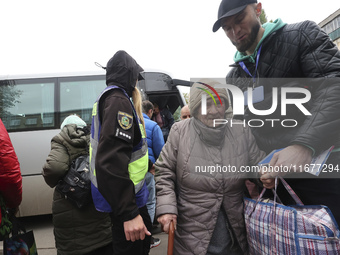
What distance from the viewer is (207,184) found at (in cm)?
169

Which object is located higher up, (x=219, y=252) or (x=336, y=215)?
(x=336, y=215)

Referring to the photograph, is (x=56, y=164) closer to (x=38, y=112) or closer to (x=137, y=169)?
(x=137, y=169)

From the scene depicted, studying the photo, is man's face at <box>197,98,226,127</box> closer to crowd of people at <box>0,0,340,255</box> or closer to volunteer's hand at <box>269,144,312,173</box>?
crowd of people at <box>0,0,340,255</box>

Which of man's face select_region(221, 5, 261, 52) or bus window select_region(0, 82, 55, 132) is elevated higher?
man's face select_region(221, 5, 261, 52)

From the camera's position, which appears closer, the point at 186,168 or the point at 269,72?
the point at 269,72

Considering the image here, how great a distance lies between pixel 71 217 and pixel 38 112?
10.2ft

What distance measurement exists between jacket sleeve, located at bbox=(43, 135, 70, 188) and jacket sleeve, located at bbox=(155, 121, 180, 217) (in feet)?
4.00

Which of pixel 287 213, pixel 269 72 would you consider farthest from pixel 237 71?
pixel 287 213

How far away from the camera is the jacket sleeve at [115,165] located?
1.54 m

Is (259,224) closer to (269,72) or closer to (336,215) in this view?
(336,215)

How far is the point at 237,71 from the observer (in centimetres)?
181

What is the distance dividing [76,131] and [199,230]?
1.71m

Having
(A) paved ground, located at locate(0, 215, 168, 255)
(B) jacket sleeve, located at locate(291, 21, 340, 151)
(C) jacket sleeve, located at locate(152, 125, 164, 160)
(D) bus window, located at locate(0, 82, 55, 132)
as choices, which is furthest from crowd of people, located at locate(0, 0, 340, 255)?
(D) bus window, located at locate(0, 82, 55, 132)

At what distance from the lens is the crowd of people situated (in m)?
1.34
